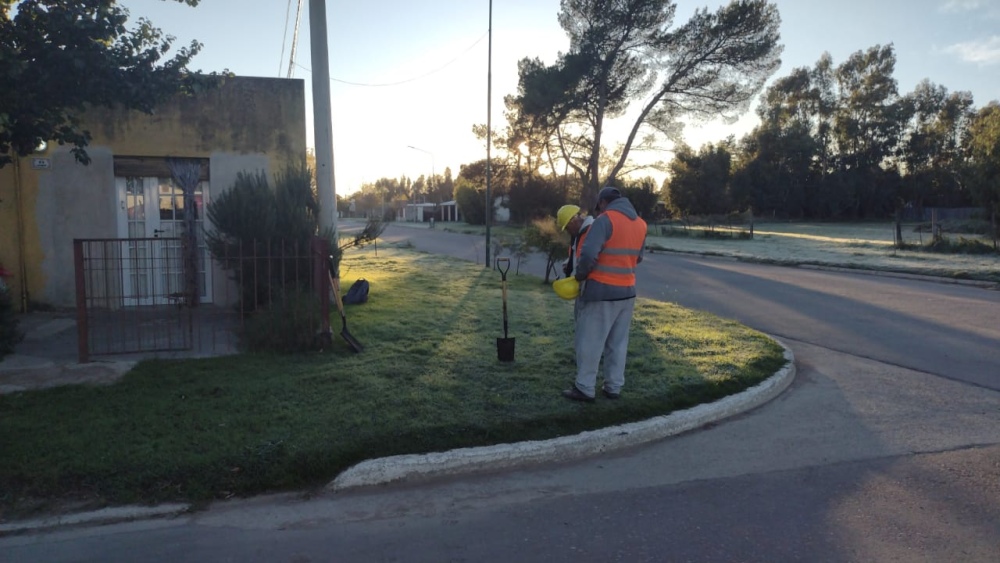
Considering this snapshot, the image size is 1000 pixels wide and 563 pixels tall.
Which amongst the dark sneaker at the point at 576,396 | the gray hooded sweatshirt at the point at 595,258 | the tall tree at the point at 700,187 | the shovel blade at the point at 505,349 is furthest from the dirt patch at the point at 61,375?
the tall tree at the point at 700,187

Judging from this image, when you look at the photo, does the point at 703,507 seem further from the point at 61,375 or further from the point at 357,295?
the point at 357,295

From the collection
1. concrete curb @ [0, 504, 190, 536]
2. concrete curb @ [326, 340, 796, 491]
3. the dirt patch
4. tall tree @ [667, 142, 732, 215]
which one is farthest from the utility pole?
tall tree @ [667, 142, 732, 215]

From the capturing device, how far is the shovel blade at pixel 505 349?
24.3 feet

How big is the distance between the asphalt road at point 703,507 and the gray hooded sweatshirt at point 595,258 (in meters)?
1.30

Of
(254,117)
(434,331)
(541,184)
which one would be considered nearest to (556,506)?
(434,331)

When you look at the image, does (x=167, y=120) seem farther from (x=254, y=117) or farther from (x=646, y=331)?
(x=646, y=331)

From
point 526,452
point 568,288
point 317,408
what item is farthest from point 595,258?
point 317,408

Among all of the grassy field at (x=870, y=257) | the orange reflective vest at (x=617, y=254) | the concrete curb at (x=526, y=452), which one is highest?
the orange reflective vest at (x=617, y=254)

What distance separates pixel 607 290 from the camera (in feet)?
19.6

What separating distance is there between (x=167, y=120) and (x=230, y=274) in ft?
8.60

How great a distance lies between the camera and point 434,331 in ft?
29.8

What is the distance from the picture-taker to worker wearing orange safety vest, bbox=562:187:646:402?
5953 millimetres

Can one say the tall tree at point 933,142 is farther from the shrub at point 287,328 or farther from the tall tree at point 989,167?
the shrub at point 287,328

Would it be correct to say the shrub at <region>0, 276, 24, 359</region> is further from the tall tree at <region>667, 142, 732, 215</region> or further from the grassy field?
the tall tree at <region>667, 142, 732, 215</region>
